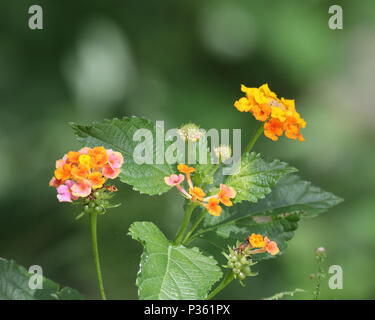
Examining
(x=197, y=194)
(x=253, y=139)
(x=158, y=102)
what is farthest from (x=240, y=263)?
(x=158, y=102)

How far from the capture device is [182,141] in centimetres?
110

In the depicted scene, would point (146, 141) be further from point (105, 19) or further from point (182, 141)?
point (105, 19)

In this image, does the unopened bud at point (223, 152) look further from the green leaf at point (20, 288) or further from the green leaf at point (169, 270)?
the green leaf at point (20, 288)

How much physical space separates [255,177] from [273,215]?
0.43 feet

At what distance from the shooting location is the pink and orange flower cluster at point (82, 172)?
93cm

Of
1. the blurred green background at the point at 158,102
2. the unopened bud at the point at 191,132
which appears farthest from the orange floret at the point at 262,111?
the blurred green background at the point at 158,102

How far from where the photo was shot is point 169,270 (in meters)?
0.95

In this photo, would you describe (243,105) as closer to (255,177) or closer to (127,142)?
(255,177)

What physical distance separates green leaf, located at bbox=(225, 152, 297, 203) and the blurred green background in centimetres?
170

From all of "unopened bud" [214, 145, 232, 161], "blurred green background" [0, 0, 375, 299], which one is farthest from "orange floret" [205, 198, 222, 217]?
"blurred green background" [0, 0, 375, 299]

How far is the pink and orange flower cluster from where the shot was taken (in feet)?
3.04

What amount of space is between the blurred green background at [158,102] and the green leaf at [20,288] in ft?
5.40

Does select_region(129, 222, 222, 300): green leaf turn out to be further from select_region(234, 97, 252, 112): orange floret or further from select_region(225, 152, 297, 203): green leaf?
select_region(234, 97, 252, 112): orange floret
